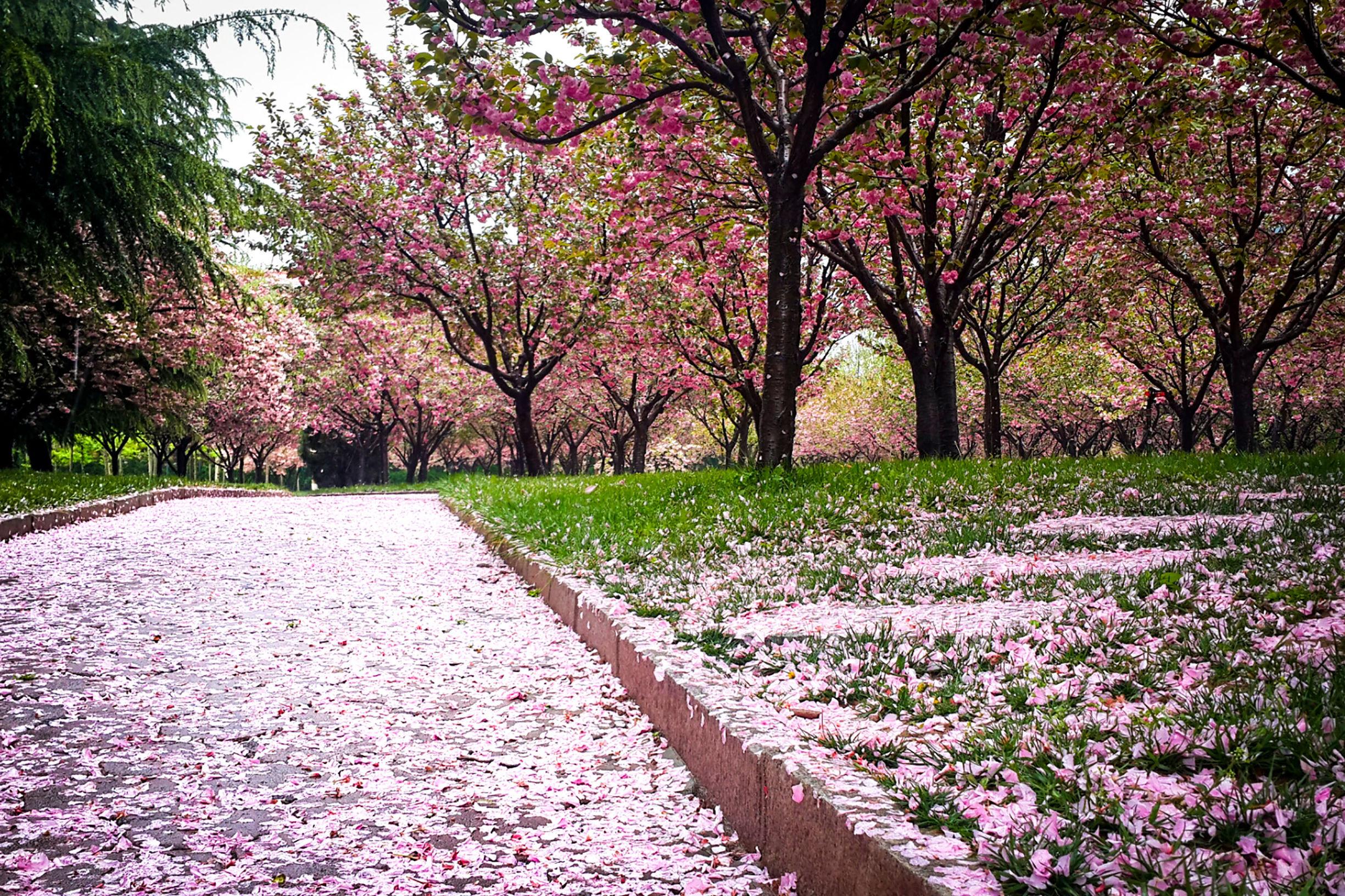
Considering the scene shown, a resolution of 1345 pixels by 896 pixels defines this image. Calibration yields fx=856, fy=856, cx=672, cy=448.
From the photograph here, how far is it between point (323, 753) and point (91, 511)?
10968 mm

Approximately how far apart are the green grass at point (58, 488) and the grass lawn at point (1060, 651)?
764 cm

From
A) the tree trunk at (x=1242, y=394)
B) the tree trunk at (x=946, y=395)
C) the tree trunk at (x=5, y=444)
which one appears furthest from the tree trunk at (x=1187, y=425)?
the tree trunk at (x=5, y=444)

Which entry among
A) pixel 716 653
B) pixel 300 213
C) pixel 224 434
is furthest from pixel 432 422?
pixel 716 653

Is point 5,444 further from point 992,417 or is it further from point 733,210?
point 992,417

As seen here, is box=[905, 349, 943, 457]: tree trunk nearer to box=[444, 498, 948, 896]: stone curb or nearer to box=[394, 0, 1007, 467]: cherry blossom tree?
box=[394, 0, 1007, 467]: cherry blossom tree

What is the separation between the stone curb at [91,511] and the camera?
983 centimetres

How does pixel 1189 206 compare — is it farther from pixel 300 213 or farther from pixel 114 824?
pixel 114 824

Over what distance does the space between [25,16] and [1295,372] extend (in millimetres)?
36150

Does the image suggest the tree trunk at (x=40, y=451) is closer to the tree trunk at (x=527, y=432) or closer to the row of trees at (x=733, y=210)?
the row of trees at (x=733, y=210)

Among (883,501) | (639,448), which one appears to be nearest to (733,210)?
(883,501)

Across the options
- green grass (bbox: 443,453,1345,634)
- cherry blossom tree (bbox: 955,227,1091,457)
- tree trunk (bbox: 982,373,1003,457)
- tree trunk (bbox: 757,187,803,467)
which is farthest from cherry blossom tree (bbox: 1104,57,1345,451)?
green grass (bbox: 443,453,1345,634)

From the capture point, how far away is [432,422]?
149 feet

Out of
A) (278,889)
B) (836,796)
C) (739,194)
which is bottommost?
(278,889)

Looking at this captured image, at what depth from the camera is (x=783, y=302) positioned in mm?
10047
